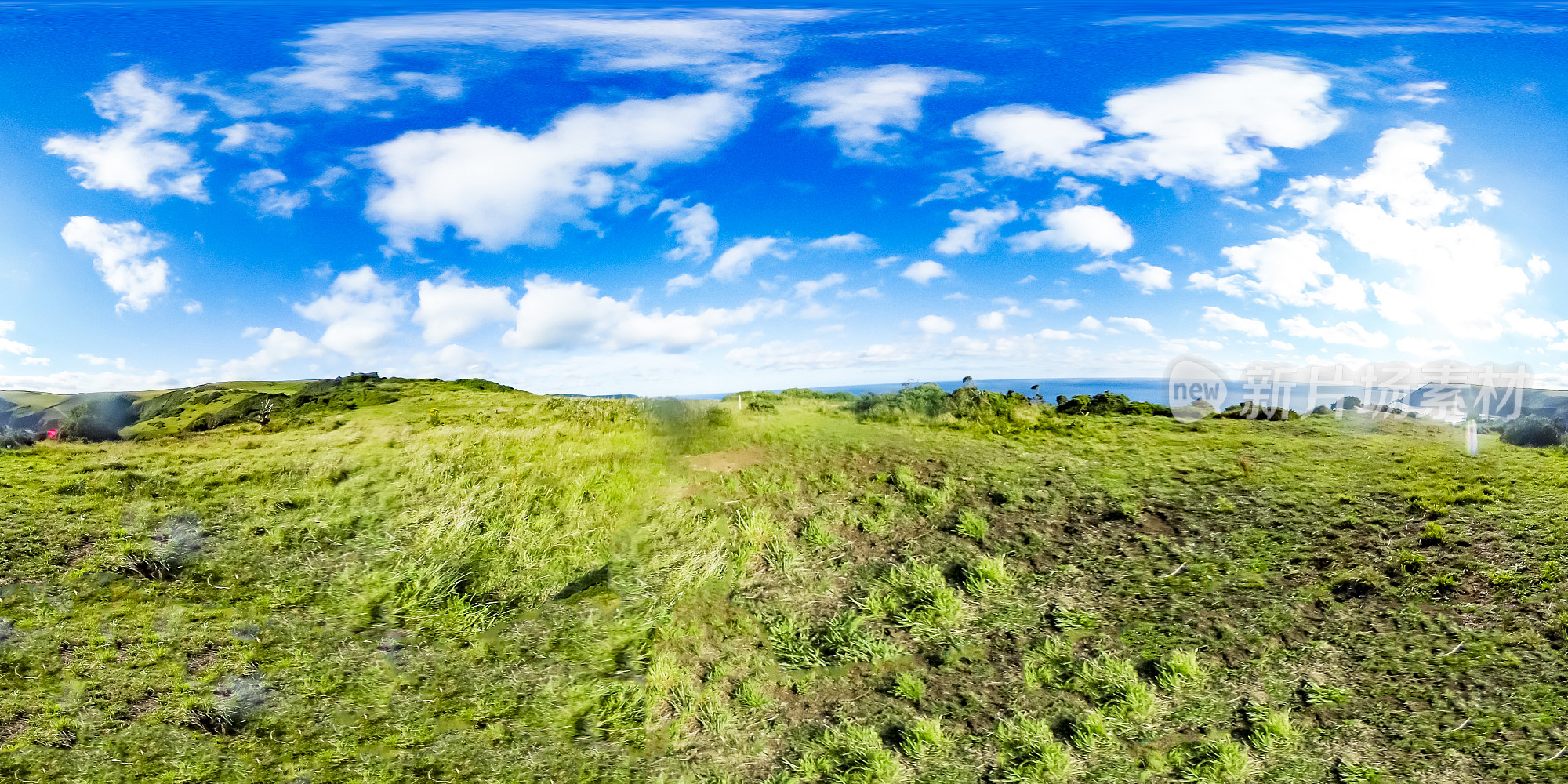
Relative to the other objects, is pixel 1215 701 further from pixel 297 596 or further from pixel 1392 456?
pixel 297 596

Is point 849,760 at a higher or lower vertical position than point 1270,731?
lower

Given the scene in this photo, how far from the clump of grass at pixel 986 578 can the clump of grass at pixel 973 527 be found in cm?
81

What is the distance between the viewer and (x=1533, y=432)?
1562 cm

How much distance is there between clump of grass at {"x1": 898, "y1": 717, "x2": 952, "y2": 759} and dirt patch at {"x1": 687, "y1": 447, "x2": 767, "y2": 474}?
22.8 ft

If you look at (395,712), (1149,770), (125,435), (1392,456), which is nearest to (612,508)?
(395,712)

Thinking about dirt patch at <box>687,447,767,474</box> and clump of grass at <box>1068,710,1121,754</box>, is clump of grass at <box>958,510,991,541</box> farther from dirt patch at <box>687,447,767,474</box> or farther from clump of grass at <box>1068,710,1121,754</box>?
dirt patch at <box>687,447,767,474</box>

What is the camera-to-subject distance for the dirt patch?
47.2 ft

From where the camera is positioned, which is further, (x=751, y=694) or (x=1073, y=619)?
(x=1073, y=619)

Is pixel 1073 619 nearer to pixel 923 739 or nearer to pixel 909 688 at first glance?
pixel 909 688

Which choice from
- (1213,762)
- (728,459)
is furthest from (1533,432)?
(728,459)

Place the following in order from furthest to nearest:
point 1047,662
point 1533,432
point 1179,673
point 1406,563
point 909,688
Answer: point 1533,432 → point 1406,563 → point 1047,662 → point 1179,673 → point 909,688

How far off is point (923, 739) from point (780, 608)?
3.02 m

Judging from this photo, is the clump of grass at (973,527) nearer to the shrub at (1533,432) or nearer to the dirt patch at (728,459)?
the dirt patch at (728,459)

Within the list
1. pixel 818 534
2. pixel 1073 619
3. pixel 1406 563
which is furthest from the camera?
pixel 818 534
